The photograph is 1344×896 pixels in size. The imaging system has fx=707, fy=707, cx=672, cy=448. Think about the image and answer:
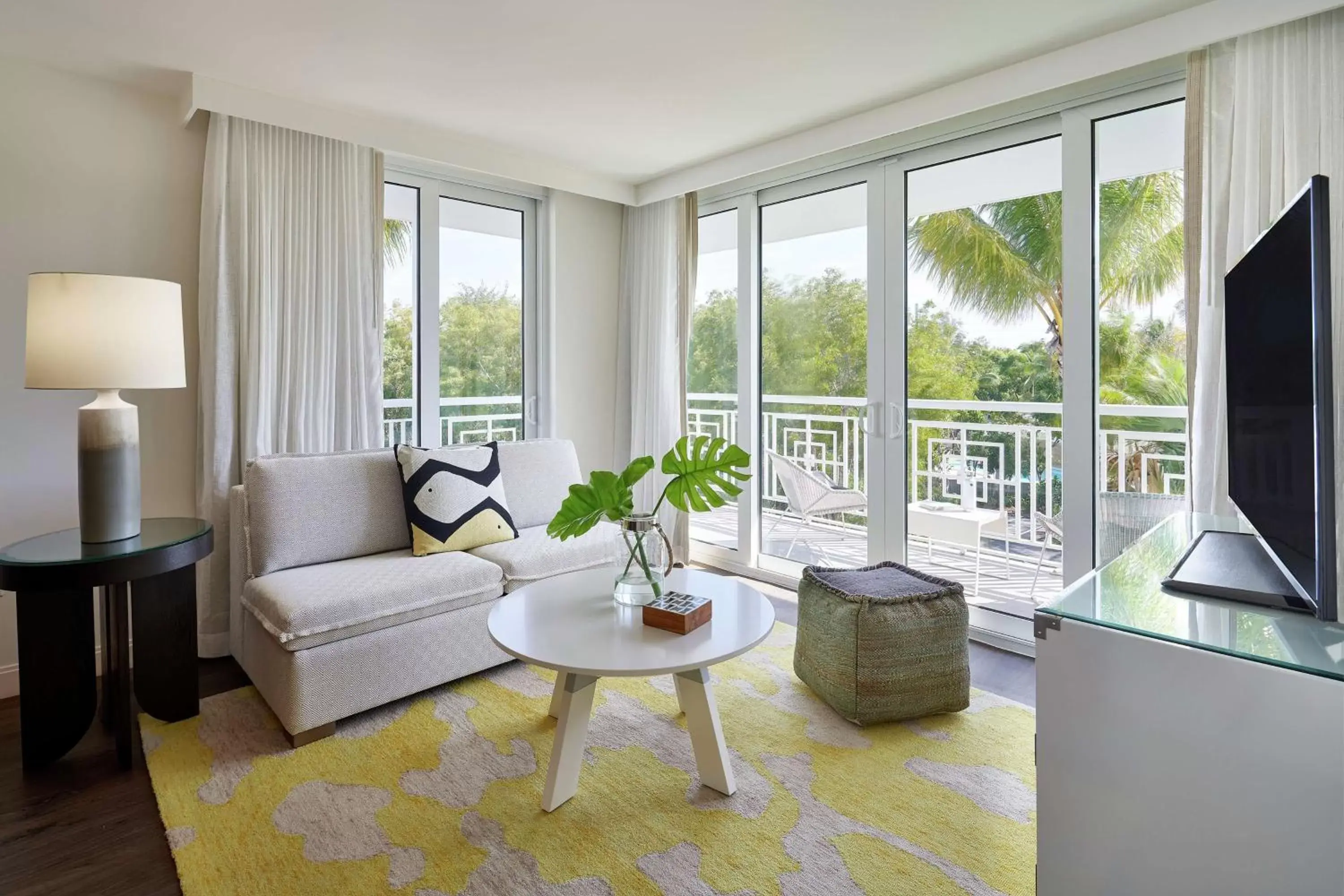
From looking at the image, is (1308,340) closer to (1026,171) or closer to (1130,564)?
(1130,564)

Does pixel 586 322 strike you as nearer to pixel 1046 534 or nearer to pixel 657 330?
pixel 657 330

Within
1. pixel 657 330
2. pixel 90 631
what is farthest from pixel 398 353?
pixel 90 631

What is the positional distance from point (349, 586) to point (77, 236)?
1859mm

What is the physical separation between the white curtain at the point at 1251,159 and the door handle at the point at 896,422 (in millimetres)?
1222

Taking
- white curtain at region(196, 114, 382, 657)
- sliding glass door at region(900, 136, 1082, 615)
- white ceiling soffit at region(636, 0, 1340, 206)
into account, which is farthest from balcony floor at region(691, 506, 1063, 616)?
white curtain at region(196, 114, 382, 657)

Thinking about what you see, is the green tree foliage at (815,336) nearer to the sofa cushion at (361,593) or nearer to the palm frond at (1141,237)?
the palm frond at (1141,237)

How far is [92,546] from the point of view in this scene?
2.24 metres

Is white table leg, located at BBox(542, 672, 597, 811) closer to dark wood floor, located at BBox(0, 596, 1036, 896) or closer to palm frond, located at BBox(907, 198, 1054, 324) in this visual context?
dark wood floor, located at BBox(0, 596, 1036, 896)

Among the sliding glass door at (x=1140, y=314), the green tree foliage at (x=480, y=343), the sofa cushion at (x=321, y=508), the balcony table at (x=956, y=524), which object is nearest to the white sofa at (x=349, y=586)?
the sofa cushion at (x=321, y=508)

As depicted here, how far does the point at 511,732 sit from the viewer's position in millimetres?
2404

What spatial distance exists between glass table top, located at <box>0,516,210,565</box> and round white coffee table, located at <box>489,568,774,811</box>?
1116 mm

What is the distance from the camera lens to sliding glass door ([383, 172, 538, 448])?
12.6 ft

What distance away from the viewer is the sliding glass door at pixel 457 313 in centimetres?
384

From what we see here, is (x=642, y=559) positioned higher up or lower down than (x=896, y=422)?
lower down
